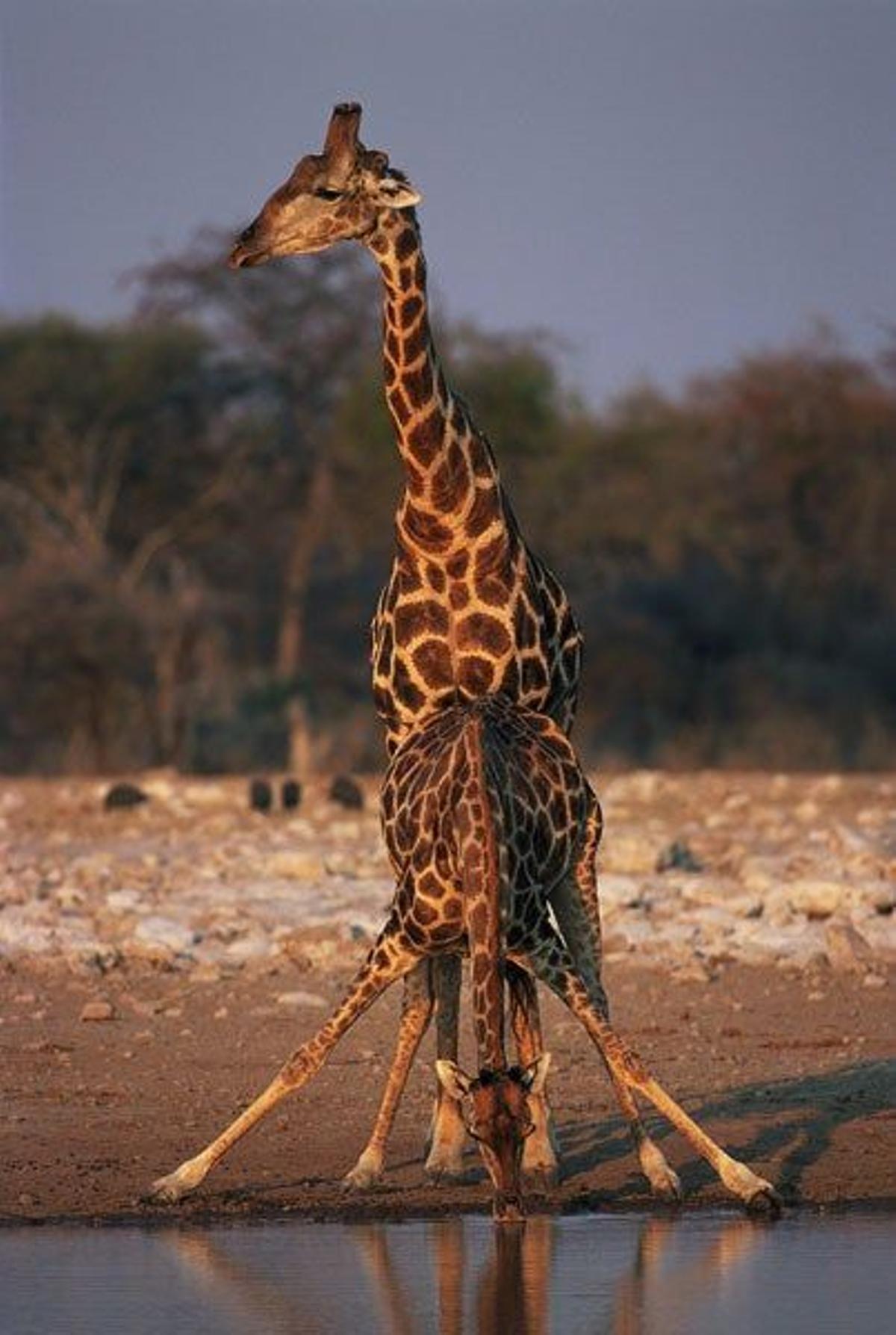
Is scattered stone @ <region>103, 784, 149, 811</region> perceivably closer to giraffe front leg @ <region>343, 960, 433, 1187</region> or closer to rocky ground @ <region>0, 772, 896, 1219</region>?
rocky ground @ <region>0, 772, 896, 1219</region>

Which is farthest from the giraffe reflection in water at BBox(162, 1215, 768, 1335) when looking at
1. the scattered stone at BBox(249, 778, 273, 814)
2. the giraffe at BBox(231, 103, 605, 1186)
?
the scattered stone at BBox(249, 778, 273, 814)

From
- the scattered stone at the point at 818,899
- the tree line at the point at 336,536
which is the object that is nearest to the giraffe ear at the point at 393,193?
the scattered stone at the point at 818,899

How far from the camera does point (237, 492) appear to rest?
3134 cm

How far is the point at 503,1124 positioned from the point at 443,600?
1.76 m

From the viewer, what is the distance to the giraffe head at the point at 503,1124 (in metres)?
6.45

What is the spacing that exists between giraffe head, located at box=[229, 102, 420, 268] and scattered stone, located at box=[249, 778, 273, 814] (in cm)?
917

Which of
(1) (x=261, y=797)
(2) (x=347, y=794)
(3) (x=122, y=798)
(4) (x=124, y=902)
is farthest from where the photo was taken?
(3) (x=122, y=798)

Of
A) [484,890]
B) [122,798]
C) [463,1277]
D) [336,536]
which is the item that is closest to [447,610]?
[484,890]

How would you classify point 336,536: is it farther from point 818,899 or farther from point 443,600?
point 443,600

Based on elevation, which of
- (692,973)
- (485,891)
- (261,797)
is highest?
(261,797)

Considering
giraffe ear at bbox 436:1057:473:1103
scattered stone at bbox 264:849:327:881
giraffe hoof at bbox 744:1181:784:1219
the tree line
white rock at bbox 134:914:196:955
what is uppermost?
the tree line

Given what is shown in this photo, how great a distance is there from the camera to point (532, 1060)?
7441mm

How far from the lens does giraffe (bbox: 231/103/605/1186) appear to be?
749cm

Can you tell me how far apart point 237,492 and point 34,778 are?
11.1 metres
